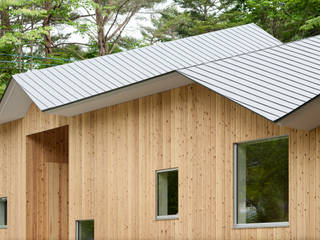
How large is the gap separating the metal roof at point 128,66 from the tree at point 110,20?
1650 centimetres

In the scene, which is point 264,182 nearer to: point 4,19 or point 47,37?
point 4,19

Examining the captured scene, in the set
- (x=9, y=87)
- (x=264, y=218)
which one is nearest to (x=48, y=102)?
(x=9, y=87)

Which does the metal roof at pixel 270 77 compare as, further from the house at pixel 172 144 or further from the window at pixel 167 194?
the window at pixel 167 194

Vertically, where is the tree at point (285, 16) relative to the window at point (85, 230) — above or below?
above

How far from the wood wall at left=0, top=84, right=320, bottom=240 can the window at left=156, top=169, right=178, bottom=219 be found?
0.48 feet

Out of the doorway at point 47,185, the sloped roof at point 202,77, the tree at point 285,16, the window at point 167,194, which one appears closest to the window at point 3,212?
the doorway at point 47,185

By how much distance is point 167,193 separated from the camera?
512 inches

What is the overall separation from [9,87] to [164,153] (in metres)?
5.50

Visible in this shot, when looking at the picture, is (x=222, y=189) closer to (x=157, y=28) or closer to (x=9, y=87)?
(x=9, y=87)

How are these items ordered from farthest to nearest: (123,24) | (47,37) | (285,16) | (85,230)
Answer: (123,24), (47,37), (285,16), (85,230)

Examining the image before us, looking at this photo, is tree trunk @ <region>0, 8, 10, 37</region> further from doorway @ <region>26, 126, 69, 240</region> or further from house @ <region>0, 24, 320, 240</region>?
doorway @ <region>26, 126, 69, 240</region>

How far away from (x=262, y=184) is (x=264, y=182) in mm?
61

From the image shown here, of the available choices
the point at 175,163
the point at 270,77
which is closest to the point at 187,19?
the point at 175,163

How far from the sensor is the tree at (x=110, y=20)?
34.0 meters
